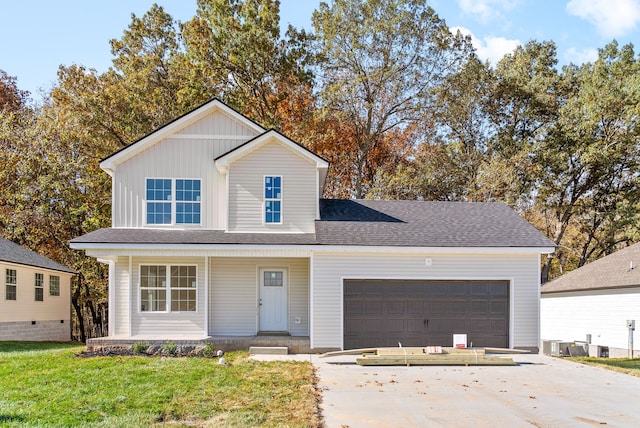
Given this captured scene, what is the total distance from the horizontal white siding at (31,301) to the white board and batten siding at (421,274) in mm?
11929

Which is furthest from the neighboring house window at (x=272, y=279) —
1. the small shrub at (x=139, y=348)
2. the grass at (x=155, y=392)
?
the small shrub at (x=139, y=348)

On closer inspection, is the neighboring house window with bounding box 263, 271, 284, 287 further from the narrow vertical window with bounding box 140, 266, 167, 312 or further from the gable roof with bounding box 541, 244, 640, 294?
the gable roof with bounding box 541, 244, 640, 294

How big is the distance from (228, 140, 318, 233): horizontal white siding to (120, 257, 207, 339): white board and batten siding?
1.88m

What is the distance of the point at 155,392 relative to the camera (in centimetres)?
1037

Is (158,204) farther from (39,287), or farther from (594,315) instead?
(594,315)

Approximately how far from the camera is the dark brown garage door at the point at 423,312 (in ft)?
55.0

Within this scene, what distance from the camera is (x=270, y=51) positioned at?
30.4m

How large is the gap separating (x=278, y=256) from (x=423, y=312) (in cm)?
437

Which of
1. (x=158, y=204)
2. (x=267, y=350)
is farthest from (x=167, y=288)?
(x=267, y=350)

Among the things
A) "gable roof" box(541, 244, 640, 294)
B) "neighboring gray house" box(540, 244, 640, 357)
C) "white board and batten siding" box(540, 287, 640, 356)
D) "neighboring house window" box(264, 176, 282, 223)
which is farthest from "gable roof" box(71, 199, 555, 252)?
"white board and batten siding" box(540, 287, 640, 356)

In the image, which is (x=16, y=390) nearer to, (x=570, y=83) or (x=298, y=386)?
(x=298, y=386)

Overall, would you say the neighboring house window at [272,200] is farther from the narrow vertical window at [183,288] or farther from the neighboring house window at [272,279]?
the narrow vertical window at [183,288]

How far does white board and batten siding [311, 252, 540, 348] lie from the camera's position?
54.1 feet

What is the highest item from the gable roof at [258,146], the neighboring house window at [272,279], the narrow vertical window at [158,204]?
the gable roof at [258,146]
